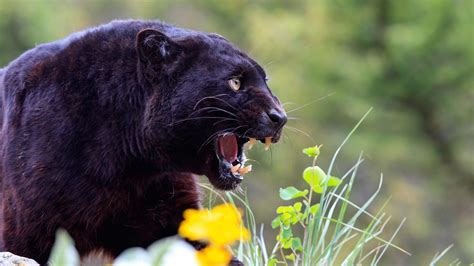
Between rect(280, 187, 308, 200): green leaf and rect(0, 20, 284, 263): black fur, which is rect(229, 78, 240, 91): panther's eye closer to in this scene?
rect(0, 20, 284, 263): black fur

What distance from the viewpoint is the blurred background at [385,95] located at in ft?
74.6

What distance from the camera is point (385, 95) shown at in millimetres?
23078

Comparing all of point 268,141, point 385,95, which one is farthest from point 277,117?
point 385,95

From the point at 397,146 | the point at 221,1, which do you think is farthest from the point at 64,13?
the point at 397,146

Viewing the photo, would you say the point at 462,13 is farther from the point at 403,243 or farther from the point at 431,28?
the point at 403,243

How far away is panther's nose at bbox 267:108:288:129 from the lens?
5633mm

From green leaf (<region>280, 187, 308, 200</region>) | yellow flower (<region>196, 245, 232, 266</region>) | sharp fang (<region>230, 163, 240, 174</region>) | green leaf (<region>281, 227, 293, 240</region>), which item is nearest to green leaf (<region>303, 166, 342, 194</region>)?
green leaf (<region>280, 187, 308, 200</region>)

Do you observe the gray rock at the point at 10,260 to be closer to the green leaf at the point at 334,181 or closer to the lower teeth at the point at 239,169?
the lower teeth at the point at 239,169

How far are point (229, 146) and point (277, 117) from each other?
39 cm

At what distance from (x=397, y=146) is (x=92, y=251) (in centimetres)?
1943

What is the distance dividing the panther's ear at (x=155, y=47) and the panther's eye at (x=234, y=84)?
14.2 inches

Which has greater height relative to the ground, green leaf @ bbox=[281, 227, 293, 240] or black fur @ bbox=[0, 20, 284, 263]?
black fur @ bbox=[0, 20, 284, 263]

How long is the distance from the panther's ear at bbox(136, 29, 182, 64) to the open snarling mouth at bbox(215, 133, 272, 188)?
53cm

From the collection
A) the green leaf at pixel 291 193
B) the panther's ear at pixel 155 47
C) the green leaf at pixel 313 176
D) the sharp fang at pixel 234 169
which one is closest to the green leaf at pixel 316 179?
the green leaf at pixel 313 176
